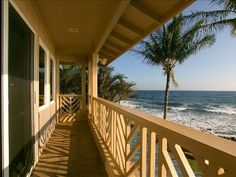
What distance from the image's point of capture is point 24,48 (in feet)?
8.80

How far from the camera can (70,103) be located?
8.34 meters

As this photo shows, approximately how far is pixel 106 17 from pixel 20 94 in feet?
6.67

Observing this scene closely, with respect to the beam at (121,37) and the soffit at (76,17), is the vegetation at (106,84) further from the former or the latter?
the beam at (121,37)

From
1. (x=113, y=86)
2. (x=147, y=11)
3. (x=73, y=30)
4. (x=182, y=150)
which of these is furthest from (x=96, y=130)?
(x=113, y=86)

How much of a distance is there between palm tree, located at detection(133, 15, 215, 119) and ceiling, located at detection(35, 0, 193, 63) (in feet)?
15.7

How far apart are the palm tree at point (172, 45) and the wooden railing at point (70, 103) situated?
11.8 feet

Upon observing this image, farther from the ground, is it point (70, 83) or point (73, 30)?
point (73, 30)

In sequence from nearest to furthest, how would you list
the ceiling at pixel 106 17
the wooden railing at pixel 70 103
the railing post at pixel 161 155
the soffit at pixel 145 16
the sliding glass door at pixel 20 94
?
the railing post at pixel 161 155, the sliding glass door at pixel 20 94, the soffit at pixel 145 16, the ceiling at pixel 106 17, the wooden railing at pixel 70 103

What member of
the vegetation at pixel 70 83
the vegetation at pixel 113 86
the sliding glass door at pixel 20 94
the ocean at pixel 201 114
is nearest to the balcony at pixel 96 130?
the sliding glass door at pixel 20 94

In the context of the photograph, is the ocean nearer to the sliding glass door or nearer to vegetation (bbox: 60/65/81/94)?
vegetation (bbox: 60/65/81/94)

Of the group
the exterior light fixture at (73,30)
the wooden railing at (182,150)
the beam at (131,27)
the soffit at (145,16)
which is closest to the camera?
the wooden railing at (182,150)

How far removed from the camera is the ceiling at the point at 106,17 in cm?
294

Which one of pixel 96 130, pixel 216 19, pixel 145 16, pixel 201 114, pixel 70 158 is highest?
pixel 216 19

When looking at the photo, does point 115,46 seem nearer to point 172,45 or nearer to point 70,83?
point 172,45
